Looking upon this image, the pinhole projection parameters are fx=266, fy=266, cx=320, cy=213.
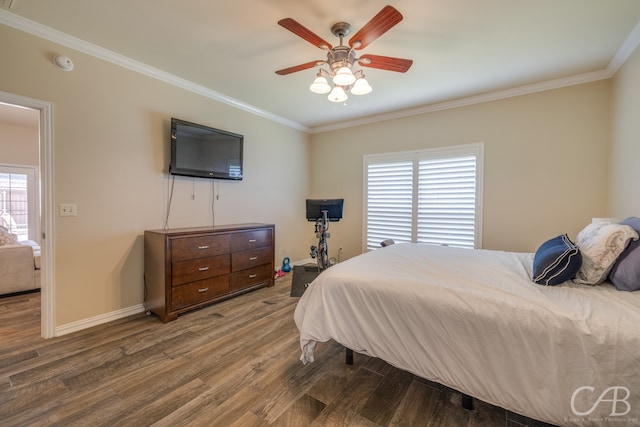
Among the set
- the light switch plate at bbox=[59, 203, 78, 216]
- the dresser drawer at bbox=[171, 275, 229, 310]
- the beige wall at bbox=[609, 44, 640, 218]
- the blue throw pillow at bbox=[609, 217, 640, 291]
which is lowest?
the dresser drawer at bbox=[171, 275, 229, 310]

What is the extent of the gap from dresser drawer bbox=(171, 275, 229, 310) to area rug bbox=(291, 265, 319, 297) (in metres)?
0.88

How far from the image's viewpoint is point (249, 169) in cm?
399

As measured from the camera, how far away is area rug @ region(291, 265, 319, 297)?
11.8ft

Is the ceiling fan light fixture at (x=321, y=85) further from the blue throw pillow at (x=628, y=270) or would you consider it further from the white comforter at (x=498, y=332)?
the blue throw pillow at (x=628, y=270)

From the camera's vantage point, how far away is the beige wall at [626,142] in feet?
7.39

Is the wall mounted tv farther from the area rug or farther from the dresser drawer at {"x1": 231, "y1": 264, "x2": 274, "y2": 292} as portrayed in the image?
the area rug

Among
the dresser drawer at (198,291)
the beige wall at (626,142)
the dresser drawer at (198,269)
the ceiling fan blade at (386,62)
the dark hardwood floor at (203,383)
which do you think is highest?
the ceiling fan blade at (386,62)

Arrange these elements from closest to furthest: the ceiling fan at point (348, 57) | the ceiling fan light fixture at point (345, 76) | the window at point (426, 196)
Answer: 1. the ceiling fan at point (348, 57)
2. the ceiling fan light fixture at point (345, 76)
3. the window at point (426, 196)

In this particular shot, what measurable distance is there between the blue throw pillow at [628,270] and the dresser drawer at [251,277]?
10.6 feet

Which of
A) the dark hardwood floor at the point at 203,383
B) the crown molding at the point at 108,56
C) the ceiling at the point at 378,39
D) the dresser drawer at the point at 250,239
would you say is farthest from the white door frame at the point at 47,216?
the dresser drawer at the point at 250,239

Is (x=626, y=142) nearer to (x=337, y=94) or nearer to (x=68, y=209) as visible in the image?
(x=337, y=94)

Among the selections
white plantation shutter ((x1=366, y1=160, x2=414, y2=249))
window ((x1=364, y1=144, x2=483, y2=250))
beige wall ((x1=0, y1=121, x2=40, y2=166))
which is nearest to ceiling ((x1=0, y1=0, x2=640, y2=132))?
window ((x1=364, y1=144, x2=483, y2=250))

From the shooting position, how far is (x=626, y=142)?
2424 millimetres

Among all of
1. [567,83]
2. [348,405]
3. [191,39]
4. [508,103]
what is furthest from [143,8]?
[567,83]
